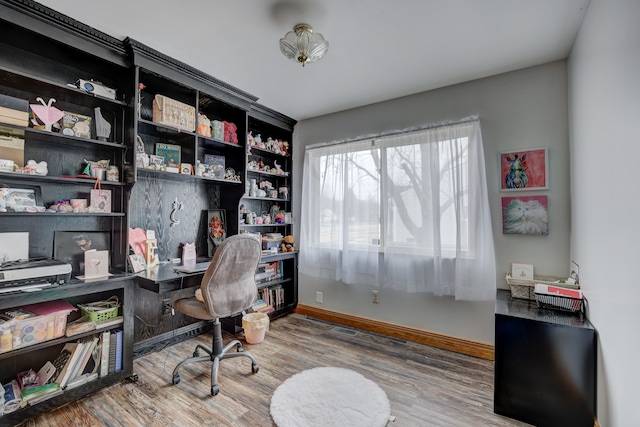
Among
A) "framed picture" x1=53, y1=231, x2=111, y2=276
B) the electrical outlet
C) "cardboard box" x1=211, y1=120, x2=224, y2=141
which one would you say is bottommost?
the electrical outlet

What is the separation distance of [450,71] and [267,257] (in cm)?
255

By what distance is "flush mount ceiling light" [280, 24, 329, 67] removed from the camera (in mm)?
1803

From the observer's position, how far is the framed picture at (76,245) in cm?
204

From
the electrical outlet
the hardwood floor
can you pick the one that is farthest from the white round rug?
the electrical outlet

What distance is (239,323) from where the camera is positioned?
3.02 metres

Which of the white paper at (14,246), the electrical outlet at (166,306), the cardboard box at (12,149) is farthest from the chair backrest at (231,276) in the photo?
the cardboard box at (12,149)

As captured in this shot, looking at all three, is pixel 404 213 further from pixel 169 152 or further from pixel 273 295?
pixel 169 152

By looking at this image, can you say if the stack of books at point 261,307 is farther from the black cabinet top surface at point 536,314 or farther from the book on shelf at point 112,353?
the black cabinet top surface at point 536,314

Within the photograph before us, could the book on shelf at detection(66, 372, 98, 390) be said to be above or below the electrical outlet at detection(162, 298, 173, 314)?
below

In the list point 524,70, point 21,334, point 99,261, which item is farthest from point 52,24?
point 524,70

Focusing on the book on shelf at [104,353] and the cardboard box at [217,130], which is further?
the cardboard box at [217,130]

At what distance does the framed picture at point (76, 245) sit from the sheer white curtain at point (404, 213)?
2.00m

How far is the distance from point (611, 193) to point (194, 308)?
8.59ft

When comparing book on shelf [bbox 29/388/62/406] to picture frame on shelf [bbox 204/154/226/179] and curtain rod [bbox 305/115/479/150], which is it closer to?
picture frame on shelf [bbox 204/154/226/179]
